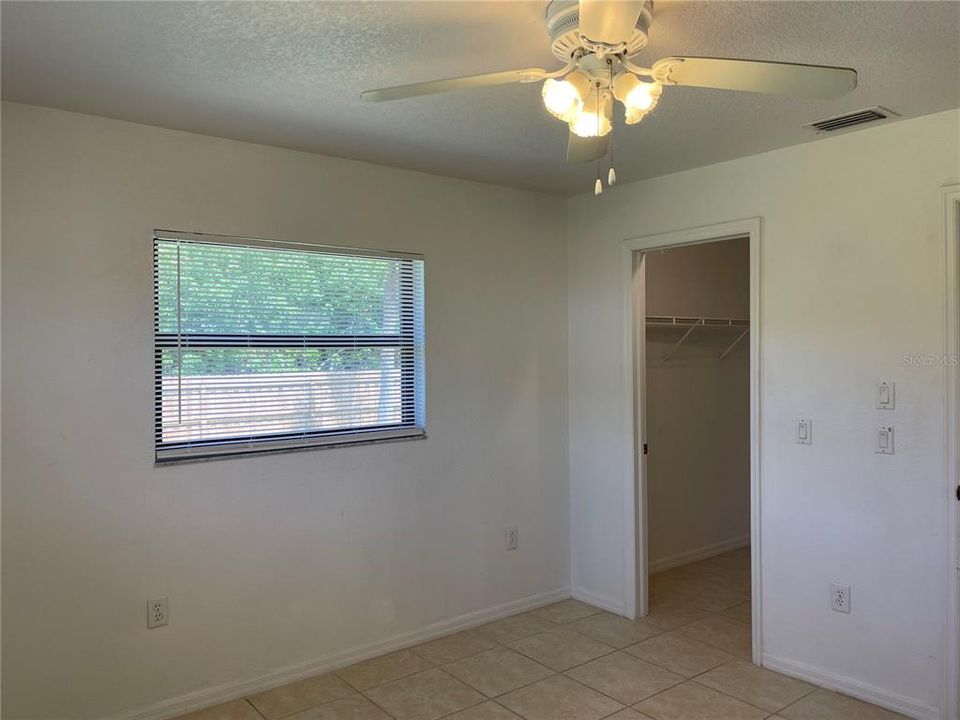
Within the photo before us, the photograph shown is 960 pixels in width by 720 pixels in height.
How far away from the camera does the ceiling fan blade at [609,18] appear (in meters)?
1.41

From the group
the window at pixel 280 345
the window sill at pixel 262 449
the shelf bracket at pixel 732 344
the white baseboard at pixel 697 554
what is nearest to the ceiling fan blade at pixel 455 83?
the window at pixel 280 345

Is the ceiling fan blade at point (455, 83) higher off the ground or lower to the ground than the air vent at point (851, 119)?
lower

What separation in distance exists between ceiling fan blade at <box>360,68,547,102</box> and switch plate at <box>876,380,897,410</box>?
2113 mm

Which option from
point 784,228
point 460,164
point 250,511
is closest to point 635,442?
point 784,228

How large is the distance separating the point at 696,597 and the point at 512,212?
2578mm

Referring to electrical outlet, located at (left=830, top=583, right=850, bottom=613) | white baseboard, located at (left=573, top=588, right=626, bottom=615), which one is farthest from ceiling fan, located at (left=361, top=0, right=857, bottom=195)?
white baseboard, located at (left=573, top=588, right=626, bottom=615)

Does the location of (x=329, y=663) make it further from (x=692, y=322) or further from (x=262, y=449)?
(x=692, y=322)

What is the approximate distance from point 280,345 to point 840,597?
2.74 m

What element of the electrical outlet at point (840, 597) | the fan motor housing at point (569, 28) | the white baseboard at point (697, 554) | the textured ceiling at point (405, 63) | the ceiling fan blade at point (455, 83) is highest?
the textured ceiling at point (405, 63)

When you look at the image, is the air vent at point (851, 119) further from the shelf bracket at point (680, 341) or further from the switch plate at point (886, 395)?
the shelf bracket at point (680, 341)

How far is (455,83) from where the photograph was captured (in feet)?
5.84

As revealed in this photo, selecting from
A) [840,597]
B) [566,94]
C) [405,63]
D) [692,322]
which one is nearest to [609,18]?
[566,94]

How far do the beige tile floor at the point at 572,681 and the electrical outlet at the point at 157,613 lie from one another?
41 cm

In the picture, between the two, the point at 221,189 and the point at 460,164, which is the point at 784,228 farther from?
the point at 221,189
